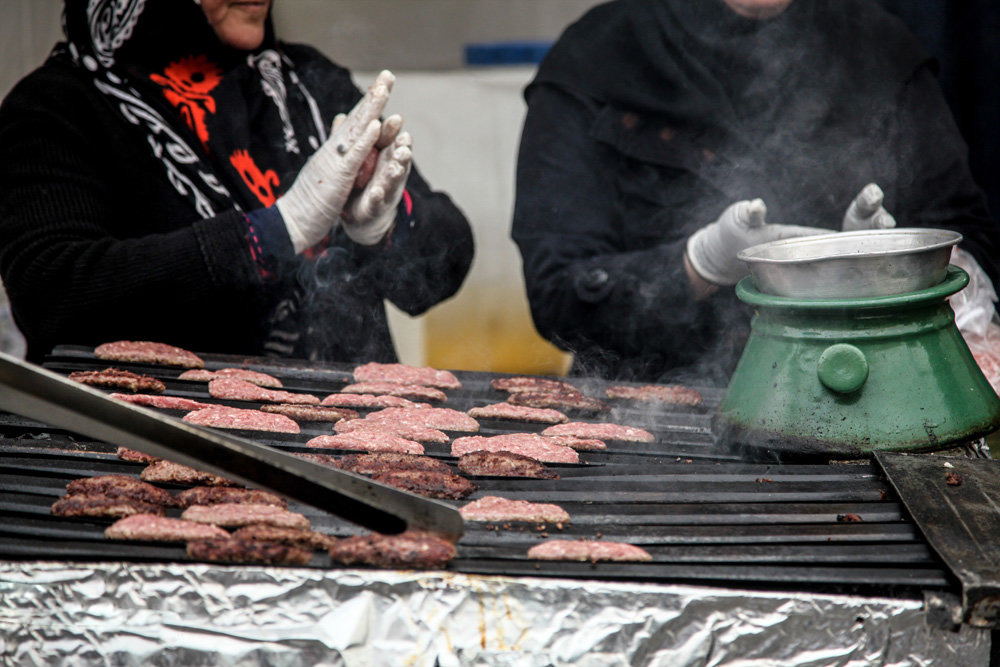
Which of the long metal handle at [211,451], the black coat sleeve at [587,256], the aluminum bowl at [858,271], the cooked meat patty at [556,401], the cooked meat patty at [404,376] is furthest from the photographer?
the black coat sleeve at [587,256]

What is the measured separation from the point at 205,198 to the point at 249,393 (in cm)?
107

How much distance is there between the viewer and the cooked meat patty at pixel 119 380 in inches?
102

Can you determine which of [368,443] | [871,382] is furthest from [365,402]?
[871,382]

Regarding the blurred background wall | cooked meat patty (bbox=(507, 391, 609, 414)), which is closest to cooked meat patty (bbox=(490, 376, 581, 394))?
cooked meat patty (bbox=(507, 391, 609, 414))

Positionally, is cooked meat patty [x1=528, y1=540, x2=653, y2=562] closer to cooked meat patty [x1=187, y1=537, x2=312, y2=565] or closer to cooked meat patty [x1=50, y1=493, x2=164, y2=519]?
cooked meat patty [x1=187, y1=537, x2=312, y2=565]

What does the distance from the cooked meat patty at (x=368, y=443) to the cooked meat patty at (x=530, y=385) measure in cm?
57

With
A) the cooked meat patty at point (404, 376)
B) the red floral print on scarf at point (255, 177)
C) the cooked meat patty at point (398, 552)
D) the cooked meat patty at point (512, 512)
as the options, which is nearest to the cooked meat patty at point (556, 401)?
the cooked meat patty at point (404, 376)

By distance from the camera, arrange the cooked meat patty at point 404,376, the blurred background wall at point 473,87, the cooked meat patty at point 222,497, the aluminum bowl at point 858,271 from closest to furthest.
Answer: the cooked meat patty at point 222,497 < the aluminum bowl at point 858,271 < the cooked meat patty at point 404,376 < the blurred background wall at point 473,87

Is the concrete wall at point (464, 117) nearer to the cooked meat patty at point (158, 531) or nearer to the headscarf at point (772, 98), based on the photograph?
the headscarf at point (772, 98)

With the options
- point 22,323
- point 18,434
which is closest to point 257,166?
point 22,323

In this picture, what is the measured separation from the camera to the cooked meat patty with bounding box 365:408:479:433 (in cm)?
253

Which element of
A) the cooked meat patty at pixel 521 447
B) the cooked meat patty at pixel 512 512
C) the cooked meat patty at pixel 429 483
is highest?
the cooked meat patty at pixel 512 512

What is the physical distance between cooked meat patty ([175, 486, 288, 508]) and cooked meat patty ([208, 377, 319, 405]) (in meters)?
0.64

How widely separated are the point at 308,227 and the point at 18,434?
1186 millimetres
